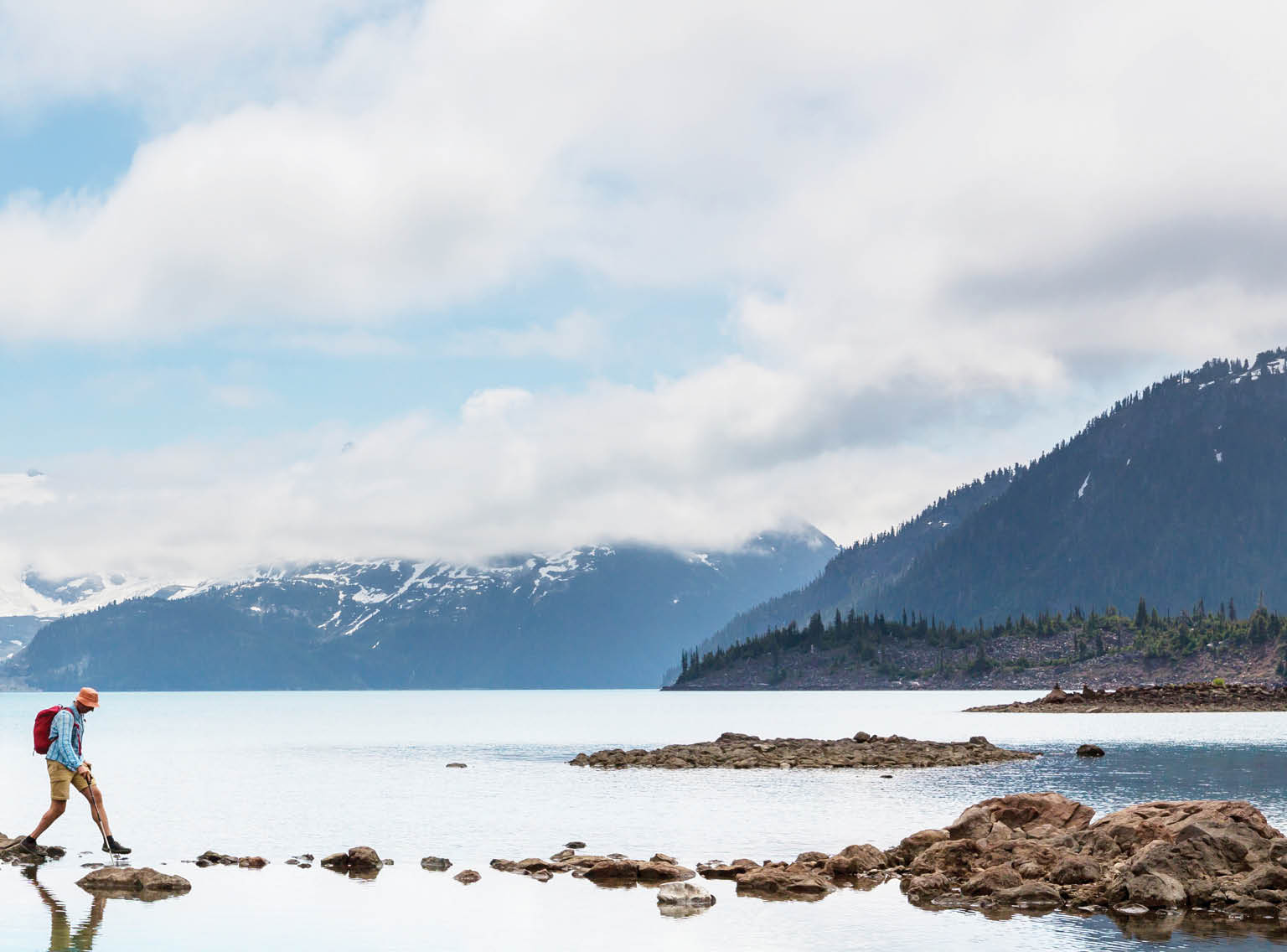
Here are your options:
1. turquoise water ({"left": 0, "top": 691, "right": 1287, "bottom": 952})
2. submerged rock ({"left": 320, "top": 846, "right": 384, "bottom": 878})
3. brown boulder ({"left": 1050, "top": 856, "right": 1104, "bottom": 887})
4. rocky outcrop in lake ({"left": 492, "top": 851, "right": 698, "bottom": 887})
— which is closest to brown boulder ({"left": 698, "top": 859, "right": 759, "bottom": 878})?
rocky outcrop in lake ({"left": 492, "top": 851, "right": 698, "bottom": 887})

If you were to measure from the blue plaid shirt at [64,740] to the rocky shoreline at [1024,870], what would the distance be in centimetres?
353

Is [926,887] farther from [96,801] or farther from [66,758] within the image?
[66,758]

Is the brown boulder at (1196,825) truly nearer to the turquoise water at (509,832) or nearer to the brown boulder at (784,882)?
the turquoise water at (509,832)

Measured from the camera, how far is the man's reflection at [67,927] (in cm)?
3200

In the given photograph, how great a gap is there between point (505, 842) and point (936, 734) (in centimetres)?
11219

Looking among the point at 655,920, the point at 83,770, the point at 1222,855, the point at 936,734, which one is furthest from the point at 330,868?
the point at 936,734

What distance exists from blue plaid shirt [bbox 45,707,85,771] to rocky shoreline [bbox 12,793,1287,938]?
3.53m

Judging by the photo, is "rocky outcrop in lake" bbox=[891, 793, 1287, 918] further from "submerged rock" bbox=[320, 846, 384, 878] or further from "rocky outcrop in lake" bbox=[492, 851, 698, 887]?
"submerged rock" bbox=[320, 846, 384, 878]

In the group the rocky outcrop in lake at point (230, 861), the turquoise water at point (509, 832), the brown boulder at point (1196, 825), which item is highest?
the brown boulder at point (1196, 825)

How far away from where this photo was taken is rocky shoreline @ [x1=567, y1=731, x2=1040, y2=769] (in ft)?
348

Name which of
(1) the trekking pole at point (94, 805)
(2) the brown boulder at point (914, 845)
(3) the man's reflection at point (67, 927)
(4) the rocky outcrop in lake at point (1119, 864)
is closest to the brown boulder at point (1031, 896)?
(4) the rocky outcrop in lake at point (1119, 864)

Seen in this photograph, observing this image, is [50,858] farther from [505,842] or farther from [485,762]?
[485,762]

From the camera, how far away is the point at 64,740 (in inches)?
1660

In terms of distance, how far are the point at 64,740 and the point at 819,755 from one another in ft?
255
